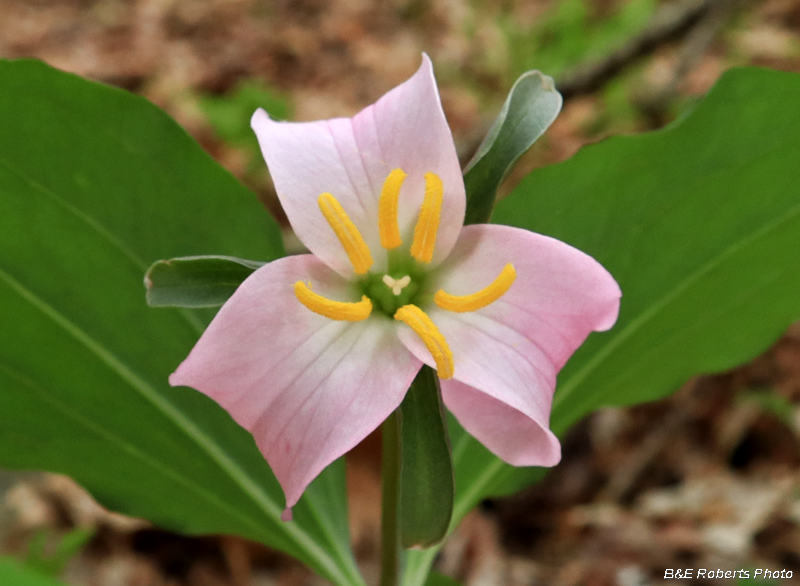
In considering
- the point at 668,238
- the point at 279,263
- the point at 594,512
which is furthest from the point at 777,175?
the point at 594,512

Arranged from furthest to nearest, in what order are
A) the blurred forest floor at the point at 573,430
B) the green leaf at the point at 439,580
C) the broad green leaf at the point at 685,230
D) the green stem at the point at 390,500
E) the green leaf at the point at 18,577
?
1. the blurred forest floor at the point at 573,430
2. the green leaf at the point at 439,580
3. the broad green leaf at the point at 685,230
4. the green stem at the point at 390,500
5. the green leaf at the point at 18,577

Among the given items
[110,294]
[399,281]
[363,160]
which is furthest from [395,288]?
[110,294]

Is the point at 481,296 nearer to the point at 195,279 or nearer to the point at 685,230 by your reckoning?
the point at 195,279

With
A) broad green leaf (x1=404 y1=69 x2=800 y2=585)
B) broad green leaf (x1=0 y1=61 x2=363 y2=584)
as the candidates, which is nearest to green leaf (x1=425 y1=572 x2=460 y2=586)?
broad green leaf (x1=404 y1=69 x2=800 y2=585)

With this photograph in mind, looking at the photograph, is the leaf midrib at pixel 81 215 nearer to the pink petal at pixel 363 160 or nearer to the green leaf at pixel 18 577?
the pink petal at pixel 363 160

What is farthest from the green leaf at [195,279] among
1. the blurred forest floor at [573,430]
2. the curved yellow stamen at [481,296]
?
the blurred forest floor at [573,430]

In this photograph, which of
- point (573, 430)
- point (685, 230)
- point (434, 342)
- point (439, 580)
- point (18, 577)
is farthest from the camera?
point (573, 430)
